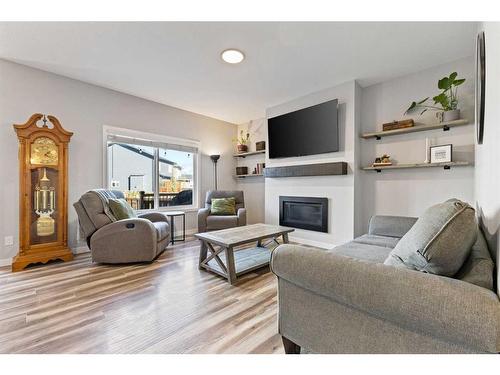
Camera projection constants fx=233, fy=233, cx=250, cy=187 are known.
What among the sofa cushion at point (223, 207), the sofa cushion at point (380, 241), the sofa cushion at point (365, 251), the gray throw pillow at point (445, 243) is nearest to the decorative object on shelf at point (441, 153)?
the sofa cushion at point (380, 241)

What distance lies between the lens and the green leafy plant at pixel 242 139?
5.23 meters

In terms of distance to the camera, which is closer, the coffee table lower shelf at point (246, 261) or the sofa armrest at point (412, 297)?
the sofa armrest at point (412, 297)

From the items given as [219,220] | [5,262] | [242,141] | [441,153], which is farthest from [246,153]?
[5,262]

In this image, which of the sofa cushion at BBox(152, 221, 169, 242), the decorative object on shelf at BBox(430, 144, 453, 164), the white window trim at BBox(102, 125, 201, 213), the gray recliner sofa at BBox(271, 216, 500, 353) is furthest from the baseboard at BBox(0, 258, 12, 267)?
the decorative object on shelf at BBox(430, 144, 453, 164)

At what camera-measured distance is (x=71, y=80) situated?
10.5 feet

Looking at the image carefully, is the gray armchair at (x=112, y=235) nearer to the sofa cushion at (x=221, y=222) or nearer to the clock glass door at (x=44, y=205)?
the clock glass door at (x=44, y=205)

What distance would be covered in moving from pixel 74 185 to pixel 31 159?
0.63 m

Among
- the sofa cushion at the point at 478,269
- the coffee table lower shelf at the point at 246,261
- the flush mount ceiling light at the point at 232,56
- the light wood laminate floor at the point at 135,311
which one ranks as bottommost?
the light wood laminate floor at the point at 135,311

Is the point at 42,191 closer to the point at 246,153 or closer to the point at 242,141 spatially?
the point at 246,153

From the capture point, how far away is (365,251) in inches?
74.1

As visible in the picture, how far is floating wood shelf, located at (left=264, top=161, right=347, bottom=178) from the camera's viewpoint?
3.32 metres

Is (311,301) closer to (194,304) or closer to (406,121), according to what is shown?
(194,304)

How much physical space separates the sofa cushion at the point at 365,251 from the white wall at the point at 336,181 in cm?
132

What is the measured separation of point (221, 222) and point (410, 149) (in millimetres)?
2952
